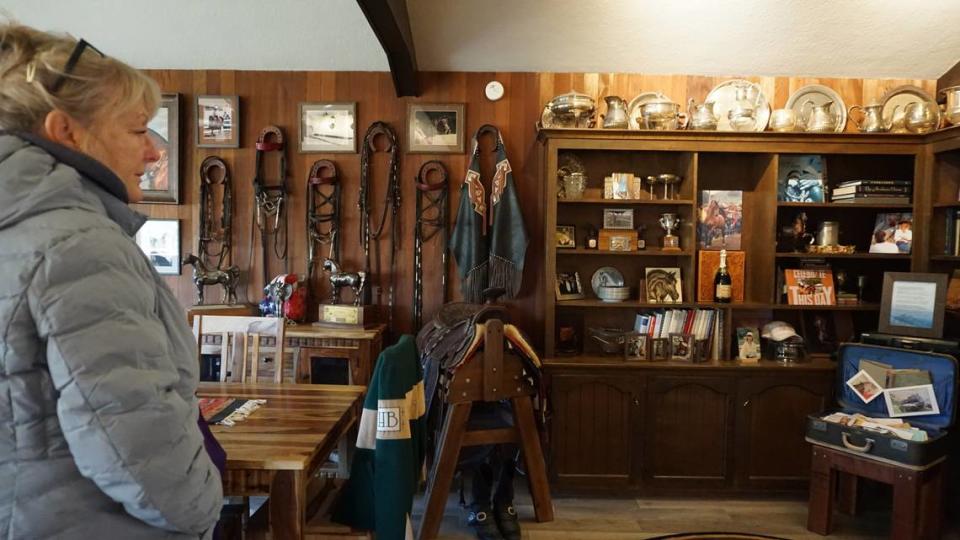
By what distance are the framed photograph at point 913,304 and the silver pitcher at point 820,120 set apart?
85 cm

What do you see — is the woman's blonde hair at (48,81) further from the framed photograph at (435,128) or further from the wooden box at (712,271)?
the wooden box at (712,271)

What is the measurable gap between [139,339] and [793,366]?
3088 mm

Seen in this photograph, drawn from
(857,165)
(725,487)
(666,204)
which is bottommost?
(725,487)

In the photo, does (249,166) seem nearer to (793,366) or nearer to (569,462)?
(569,462)

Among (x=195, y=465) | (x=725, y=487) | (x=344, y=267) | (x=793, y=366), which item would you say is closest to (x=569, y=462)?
(x=725, y=487)

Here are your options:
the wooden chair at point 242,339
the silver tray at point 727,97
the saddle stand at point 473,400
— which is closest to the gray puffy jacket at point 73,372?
the wooden chair at point 242,339

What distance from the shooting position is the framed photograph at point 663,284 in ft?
10.8

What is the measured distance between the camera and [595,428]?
3.04m

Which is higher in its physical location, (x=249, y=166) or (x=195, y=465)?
(x=249, y=166)

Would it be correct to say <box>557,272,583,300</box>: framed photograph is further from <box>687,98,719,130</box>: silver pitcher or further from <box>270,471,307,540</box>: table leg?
<box>270,471,307,540</box>: table leg

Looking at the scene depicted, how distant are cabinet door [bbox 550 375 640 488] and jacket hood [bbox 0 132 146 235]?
247cm

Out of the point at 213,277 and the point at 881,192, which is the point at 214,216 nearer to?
the point at 213,277

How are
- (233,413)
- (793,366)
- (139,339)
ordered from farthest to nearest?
(793,366)
(233,413)
(139,339)

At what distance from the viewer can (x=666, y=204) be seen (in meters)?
3.18
